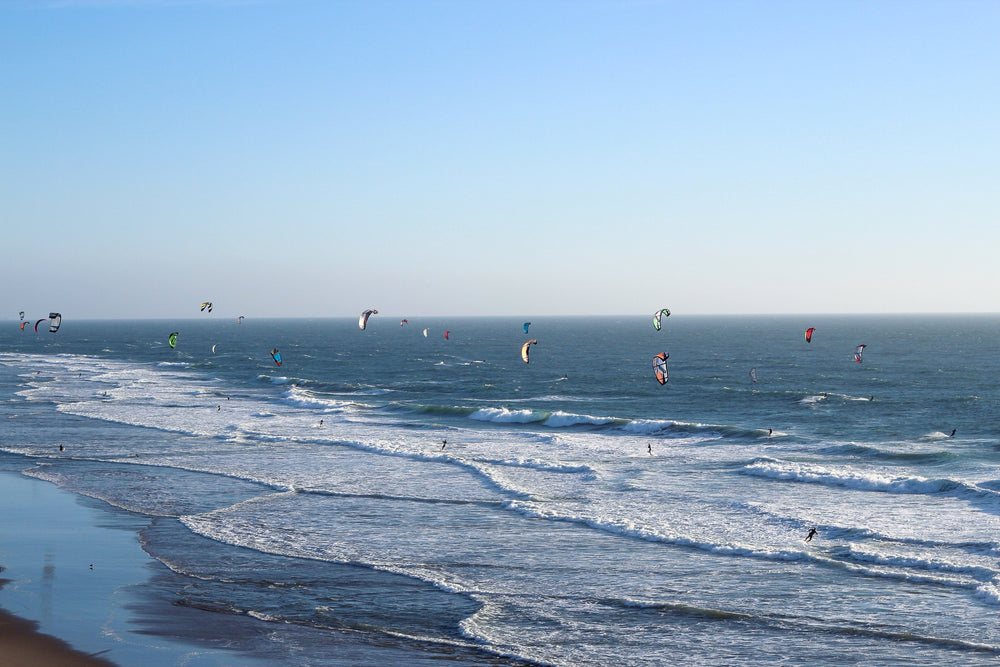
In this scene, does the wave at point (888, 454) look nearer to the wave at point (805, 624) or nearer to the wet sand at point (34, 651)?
the wave at point (805, 624)

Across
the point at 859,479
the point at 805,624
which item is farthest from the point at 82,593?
the point at 859,479

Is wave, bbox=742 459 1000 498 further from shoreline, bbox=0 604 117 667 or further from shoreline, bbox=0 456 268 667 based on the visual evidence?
shoreline, bbox=0 604 117 667

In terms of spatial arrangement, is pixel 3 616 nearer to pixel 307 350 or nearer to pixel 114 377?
Answer: pixel 114 377

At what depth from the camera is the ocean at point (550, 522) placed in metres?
16.1

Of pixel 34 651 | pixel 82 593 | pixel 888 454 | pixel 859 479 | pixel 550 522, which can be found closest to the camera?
pixel 34 651

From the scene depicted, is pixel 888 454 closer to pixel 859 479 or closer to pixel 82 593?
pixel 859 479

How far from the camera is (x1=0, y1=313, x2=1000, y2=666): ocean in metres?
16.1

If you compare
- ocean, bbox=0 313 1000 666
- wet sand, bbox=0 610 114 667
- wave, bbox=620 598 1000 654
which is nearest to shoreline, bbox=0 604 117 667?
wet sand, bbox=0 610 114 667

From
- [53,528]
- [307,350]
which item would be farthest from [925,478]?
[307,350]

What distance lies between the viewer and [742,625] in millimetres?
16594

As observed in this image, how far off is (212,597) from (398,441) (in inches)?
981

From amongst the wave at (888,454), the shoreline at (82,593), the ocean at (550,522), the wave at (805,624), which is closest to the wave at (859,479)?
the ocean at (550,522)

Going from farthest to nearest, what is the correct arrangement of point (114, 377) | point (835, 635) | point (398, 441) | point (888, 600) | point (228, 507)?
1. point (114, 377)
2. point (398, 441)
3. point (228, 507)
4. point (888, 600)
5. point (835, 635)

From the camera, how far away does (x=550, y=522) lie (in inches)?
992
